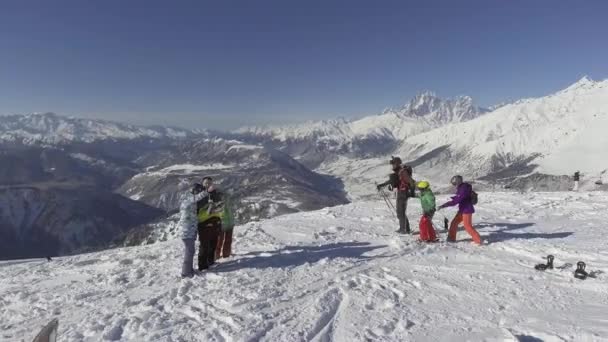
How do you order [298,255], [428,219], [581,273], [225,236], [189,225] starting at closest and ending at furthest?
[581,273] < [189,225] < [225,236] < [298,255] < [428,219]

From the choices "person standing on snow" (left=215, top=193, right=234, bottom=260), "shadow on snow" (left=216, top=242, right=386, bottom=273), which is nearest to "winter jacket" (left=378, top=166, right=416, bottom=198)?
"shadow on snow" (left=216, top=242, right=386, bottom=273)

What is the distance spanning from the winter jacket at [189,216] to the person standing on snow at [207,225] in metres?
0.33

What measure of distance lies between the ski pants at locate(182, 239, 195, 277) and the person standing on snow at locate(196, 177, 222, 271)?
60cm

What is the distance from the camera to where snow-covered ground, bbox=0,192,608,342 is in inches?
354

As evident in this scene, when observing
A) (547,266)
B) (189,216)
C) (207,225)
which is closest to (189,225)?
(189,216)

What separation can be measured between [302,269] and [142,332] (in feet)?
18.5

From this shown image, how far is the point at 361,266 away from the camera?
13617 millimetres

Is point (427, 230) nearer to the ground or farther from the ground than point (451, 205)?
nearer to the ground

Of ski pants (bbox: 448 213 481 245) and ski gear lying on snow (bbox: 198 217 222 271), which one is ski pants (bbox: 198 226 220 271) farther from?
ski pants (bbox: 448 213 481 245)

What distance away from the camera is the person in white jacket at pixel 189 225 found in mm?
12820

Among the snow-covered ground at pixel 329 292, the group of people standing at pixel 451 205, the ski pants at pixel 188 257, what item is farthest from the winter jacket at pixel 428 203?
the ski pants at pixel 188 257

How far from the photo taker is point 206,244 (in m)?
13.6

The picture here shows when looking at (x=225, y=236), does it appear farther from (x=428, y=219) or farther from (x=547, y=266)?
(x=547, y=266)

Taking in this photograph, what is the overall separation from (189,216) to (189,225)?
279mm
